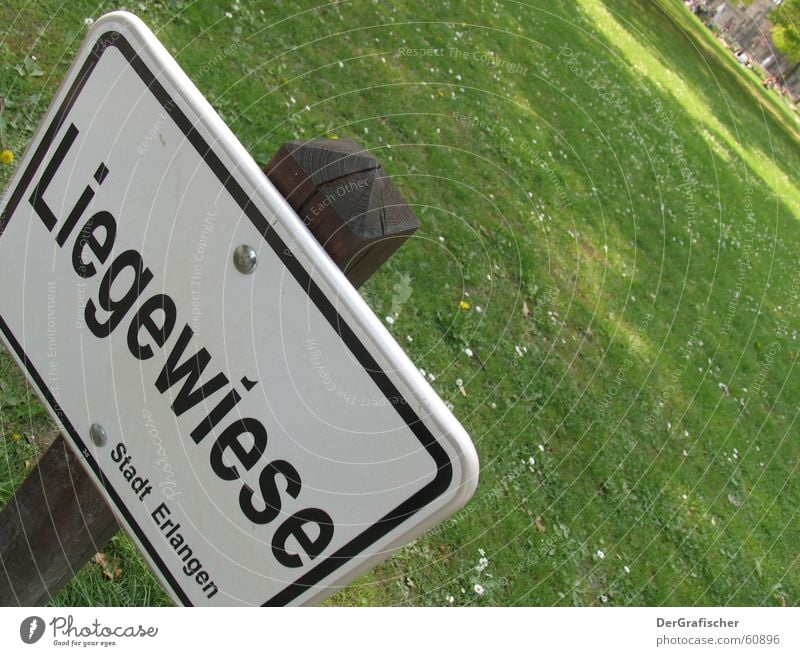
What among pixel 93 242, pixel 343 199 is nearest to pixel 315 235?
pixel 343 199

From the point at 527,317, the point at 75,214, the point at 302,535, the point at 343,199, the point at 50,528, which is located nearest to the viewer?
the point at 302,535

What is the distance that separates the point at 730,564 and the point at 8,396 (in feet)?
13.1

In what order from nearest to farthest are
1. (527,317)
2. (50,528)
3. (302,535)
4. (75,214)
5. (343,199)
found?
(302,535) < (343,199) < (75,214) < (50,528) < (527,317)

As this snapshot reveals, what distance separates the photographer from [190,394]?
112 centimetres

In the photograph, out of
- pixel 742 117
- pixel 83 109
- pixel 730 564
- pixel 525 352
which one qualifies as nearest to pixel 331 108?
pixel 525 352

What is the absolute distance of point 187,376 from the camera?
1.12 meters

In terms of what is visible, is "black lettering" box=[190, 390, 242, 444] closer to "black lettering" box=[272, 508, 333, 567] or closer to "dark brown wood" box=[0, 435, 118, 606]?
"black lettering" box=[272, 508, 333, 567]

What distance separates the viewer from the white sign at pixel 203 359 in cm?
97

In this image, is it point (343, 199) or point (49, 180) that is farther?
point (49, 180)

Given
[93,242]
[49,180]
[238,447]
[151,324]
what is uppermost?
[49,180]

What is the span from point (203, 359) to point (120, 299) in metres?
0.20

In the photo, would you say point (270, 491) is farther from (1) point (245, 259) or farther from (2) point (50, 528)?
(2) point (50, 528)

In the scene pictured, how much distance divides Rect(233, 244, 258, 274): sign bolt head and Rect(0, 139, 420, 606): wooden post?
119mm

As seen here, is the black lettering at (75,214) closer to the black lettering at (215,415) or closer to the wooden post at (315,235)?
the wooden post at (315,235)
